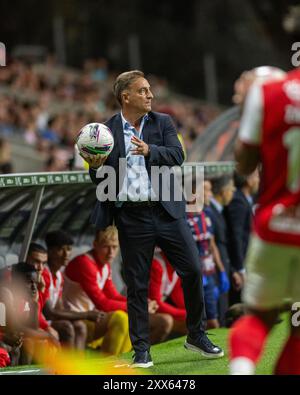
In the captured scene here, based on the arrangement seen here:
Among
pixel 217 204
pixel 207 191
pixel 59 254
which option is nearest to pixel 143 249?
pixel 59 254

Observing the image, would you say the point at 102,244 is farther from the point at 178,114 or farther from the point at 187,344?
the point at 178,114

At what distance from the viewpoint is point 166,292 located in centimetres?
1259

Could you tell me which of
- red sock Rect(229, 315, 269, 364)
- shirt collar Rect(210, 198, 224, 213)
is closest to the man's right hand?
red sock Rect(229, 315, 269, 364)

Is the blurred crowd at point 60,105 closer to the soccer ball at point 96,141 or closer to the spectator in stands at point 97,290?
the spectator in stands at point 97,290

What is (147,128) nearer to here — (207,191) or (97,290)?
(97,290)

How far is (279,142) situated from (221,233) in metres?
6.45

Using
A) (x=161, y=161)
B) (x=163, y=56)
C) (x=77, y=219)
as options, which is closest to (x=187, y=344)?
(x=161, y=161)

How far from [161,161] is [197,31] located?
33520 millimetres

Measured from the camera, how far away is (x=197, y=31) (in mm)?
41969

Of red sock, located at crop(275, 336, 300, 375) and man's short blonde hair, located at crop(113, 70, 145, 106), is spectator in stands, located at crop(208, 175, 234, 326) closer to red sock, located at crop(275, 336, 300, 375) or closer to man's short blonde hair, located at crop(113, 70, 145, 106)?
man's short blonde hair, located at crop(113, 70, 145, 106)

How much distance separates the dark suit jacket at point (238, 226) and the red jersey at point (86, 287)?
1.83m

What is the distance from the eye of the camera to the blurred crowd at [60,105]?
82.9 feet

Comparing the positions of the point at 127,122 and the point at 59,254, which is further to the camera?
the point at 59,254

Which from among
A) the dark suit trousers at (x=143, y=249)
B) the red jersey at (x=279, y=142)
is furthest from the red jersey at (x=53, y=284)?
the red jersey at (x=279, y=142)
